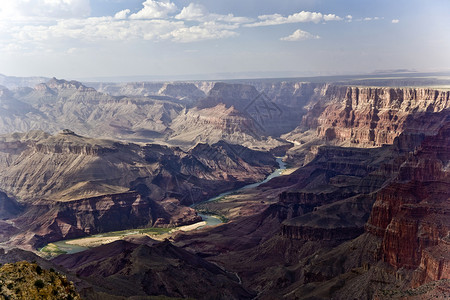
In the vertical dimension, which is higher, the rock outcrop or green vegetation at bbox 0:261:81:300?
green vegetation at bbox 0:261:81:300

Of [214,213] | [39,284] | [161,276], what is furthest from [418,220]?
[214,213]

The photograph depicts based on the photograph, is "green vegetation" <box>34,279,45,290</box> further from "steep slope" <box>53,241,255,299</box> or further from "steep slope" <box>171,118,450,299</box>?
"steep slope" <box>53,241,255,299</box>

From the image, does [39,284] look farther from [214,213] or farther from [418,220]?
[214,213]

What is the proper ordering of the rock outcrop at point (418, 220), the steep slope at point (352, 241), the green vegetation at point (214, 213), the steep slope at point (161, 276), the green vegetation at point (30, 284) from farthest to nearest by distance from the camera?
1. the green vegetation at point (214, 213)
2. the steep slope at point (161, 276)
3. the steep slope at point (352, 241)
4. the rock outcrop at point (418, 220)
5. the green vegetation at point (30, 284)

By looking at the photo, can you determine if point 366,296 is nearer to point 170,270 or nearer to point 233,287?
point 233,287

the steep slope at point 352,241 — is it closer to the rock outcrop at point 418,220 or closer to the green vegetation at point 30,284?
the rock outcrop at point 418,220

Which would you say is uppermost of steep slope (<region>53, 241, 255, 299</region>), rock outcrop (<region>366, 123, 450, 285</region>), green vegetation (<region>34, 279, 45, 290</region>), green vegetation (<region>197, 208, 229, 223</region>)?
green vegetation (<region>34, 279, 45, 290</region>)

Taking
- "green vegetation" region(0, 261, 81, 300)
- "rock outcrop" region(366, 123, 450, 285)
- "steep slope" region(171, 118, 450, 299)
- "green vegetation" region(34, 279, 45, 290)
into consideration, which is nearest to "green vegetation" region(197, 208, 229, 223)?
"steep slope" region(171, 118, 450, 299)

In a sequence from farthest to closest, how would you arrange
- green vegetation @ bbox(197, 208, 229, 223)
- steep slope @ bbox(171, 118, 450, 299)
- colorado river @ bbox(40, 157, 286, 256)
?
1. green vegetation @ bbox(197, 208, 229, 223)
2. colorado river @ bbox(40, 157, 286, 256)
3. steep slope @ bbox(171, 118, 450, 299)

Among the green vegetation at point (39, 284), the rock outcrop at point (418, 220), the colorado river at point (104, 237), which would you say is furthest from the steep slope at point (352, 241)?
the green vegetation at point (39, 284)
